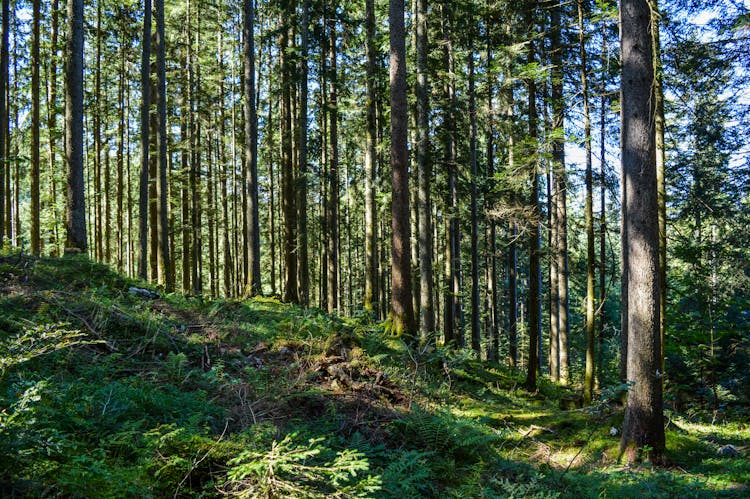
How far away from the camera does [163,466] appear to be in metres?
2.95

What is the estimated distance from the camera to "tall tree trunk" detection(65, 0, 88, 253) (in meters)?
10.1

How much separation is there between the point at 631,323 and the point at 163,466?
6.78m

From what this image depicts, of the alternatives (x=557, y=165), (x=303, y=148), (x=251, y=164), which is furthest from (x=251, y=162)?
(x=557, y=165)

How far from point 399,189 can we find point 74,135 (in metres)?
8.07

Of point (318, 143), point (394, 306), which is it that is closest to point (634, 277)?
point (394, 306)

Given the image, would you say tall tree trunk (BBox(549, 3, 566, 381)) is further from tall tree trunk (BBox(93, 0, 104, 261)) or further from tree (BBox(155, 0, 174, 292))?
tall tree trunk (BBox(93, 0, 104, 261))

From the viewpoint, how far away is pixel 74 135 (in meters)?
10.3

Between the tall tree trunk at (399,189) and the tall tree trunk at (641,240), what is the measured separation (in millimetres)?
4825

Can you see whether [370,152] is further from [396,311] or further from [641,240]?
[641,240]

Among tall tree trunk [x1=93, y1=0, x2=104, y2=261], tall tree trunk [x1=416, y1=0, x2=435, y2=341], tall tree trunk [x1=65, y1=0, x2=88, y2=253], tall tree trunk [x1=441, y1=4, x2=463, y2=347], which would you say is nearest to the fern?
tall tree trunk [x1=416, y1=0, x2=435, y2=341]

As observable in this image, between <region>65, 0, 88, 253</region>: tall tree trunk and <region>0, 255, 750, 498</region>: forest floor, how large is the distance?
181 centimetres

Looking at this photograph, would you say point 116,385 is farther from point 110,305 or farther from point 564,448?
point 564,448

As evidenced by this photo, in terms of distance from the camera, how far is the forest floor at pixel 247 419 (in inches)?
110

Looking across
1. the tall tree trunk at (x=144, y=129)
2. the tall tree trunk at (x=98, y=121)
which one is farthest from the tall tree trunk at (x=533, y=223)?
the tall tree trunk at (x=98, y=121)
